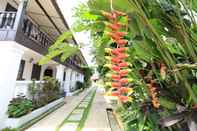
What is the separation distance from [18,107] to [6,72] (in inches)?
56.0

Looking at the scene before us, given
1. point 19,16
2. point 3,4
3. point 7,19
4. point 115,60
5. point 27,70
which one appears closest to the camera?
point 115,60

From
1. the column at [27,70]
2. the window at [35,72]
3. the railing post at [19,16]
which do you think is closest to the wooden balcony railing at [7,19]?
the railing post at [19,16]

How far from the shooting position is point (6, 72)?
5.98 meters

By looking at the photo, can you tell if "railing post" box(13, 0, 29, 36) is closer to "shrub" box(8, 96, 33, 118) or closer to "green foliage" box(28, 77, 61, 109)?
"shrub" box(8, 96, 33, 118)

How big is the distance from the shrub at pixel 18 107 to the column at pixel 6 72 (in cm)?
23

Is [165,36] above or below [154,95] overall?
above

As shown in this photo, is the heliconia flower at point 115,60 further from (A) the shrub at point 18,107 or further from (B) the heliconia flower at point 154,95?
(A) the shrub at point 18,107

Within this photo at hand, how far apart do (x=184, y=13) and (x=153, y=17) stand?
280 millimetres

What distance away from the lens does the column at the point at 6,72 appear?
19.5 ft

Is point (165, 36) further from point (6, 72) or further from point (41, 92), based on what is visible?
point (41, 92)

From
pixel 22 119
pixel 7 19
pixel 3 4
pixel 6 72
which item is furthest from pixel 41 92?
pixel 3 4

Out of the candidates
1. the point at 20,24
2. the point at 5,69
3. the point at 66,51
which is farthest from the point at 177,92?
the point at 20,24

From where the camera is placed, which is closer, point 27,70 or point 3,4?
point 3,4

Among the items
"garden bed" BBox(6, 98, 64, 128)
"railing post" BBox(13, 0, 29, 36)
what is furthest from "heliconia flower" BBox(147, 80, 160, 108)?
"railing post" BBox(13, 0, 29, 36)
